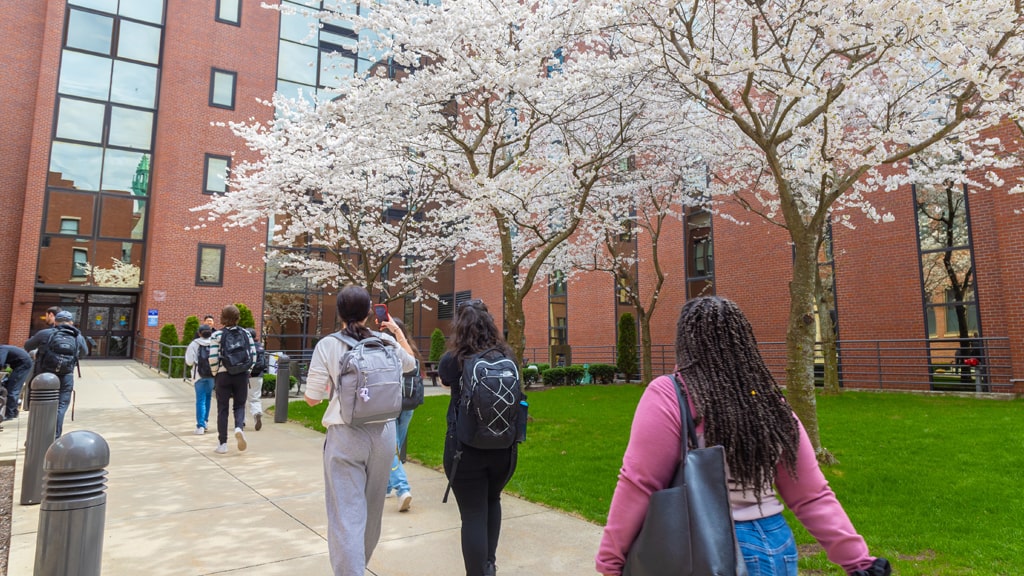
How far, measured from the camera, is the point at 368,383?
11.0ft

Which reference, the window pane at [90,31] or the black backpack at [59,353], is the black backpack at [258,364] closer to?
the black backpack at [59,353]

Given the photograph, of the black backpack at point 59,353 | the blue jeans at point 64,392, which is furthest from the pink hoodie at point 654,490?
the blue jeans at point 64,392

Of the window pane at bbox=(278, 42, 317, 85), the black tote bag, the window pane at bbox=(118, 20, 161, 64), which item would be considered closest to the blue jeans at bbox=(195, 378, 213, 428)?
the black tote bag

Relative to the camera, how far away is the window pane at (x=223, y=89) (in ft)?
84.9

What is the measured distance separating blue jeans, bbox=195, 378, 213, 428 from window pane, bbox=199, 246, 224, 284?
58.9 feet

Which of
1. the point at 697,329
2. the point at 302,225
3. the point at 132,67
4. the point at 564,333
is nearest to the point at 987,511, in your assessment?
the point at 697,329

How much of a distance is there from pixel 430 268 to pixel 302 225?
418cm

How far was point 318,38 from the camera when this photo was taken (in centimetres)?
2802

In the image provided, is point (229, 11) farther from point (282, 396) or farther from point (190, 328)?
point (282, 396)

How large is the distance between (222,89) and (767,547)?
29396 mm

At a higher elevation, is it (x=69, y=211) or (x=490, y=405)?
(x=69, y=211)

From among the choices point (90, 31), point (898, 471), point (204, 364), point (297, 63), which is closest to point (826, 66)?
point (898, 471)

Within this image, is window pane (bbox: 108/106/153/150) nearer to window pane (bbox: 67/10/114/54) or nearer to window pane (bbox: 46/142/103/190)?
window pane (bbox: 46/142/103/190)

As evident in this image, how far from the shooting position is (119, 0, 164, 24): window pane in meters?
25.6
